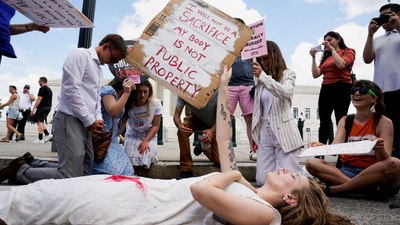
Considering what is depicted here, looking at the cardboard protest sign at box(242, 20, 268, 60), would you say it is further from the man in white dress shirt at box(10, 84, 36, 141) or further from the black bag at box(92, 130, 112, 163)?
the man in white dress shirt at box(10, 84, 36, 141)

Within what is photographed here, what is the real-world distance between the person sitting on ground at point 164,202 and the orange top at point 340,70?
2944 millimetres

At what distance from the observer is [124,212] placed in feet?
5.32

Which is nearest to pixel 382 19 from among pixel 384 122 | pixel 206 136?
pixel 384 122

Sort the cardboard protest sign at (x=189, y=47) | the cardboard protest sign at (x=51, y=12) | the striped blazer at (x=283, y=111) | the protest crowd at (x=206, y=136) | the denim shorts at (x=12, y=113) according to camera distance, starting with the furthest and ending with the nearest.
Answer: the denim shorts at (x=12, y=113) → the striped blazer at (x=283, y=111) → the cardboard protest sign at (x=51, y=12) → the cardboard protest sign at (x=189, y=47) → the protest crowd at (x=206, y=136)

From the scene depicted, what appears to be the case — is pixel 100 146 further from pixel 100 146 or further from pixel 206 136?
pixel 206 136

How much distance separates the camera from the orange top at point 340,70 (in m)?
4.36

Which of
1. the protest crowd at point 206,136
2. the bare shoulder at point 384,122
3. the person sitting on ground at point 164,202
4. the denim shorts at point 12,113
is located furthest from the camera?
the denim shorts at point 12,113

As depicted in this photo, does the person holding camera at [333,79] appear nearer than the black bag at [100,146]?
No

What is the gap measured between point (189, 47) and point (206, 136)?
69.1 inches

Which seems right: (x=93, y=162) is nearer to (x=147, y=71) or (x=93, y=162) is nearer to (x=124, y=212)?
(x=147, y=71)

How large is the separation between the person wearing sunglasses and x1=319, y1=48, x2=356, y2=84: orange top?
1138mm

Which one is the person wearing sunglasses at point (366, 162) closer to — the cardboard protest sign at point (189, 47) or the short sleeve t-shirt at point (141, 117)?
the cardboard protest sign at point (189, 47)

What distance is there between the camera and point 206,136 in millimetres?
3967

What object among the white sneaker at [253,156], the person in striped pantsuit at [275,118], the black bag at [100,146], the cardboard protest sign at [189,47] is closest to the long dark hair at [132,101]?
the black bag at [100,146]
